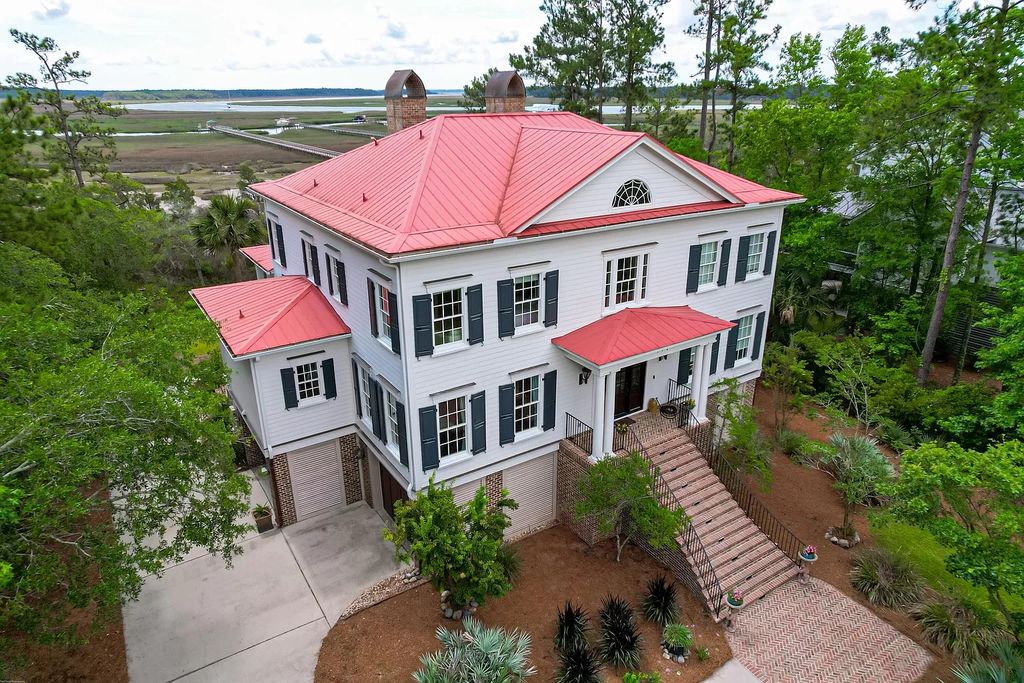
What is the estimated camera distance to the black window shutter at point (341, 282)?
17.7m

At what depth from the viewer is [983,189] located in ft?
87.4

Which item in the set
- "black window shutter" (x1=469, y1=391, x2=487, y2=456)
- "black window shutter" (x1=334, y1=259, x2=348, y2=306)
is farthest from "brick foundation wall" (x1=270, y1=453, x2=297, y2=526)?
"black window shutter" (x1=469, y1=391, x2=487, y2=456)

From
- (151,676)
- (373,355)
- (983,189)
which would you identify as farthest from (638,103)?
(151,676)

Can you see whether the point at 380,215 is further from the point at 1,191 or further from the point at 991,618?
the point at 991,618

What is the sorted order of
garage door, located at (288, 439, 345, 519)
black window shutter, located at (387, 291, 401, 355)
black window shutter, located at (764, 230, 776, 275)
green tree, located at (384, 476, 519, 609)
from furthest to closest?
→ 1. black window shutter, located at (764, 230, 776, 275)
2. garage door, located at (288, 439, 345, 519)
3. black window shutter, located at (387, 291, 401, 355)
4. green tree, located at (384, 476, 519, 609)

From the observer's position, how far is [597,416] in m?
17.2

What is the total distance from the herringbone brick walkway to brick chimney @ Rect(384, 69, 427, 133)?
801 inches

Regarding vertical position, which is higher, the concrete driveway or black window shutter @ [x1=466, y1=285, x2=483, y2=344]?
black window shutter @ [x1=466, y1=285, x2=483, y2=344]

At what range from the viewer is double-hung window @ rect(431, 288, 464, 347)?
15.1 meters

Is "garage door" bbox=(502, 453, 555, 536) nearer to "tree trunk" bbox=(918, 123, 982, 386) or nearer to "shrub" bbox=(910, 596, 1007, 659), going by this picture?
"shrub" bbox=(910, 596, 1007, 659)

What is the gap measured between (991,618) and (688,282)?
1135cm

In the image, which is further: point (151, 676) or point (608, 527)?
point (608, 527)

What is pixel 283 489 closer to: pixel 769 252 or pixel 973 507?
pixel 973 507

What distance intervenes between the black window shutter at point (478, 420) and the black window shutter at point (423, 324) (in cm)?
206
